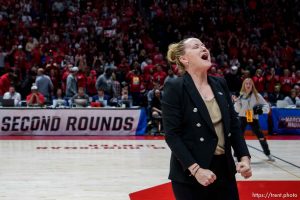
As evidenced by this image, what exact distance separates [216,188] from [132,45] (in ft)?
70.8

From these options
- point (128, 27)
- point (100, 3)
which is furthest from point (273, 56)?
point (100, 3)

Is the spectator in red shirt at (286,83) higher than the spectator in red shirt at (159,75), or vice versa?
the spectator in red shirt at (159,75)

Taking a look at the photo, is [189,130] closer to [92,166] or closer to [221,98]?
[221,98]

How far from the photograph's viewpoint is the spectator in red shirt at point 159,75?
21427 millimetres

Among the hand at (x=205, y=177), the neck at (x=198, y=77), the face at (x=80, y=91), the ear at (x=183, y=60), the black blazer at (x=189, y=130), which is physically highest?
the ear at (x=183, y=60)

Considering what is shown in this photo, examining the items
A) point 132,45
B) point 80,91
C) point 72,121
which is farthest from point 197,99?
point 132,45

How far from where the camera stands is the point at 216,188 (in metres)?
4.07

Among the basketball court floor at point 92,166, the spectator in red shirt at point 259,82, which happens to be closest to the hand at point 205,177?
the basketball court floor at point 92,166

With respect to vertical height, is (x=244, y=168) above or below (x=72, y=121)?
above

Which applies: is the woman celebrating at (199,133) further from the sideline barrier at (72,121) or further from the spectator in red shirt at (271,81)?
the spectator in red shirt at (271,81)

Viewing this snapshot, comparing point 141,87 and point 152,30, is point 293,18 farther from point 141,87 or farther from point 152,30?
point 141,87

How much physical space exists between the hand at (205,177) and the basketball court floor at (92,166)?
4.77 metres

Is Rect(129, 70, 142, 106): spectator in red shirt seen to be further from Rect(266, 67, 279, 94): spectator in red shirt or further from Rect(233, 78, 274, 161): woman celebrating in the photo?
Rect(233, 78, 274, 161): woman celebrating

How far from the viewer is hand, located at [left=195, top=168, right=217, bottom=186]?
3855 mm
